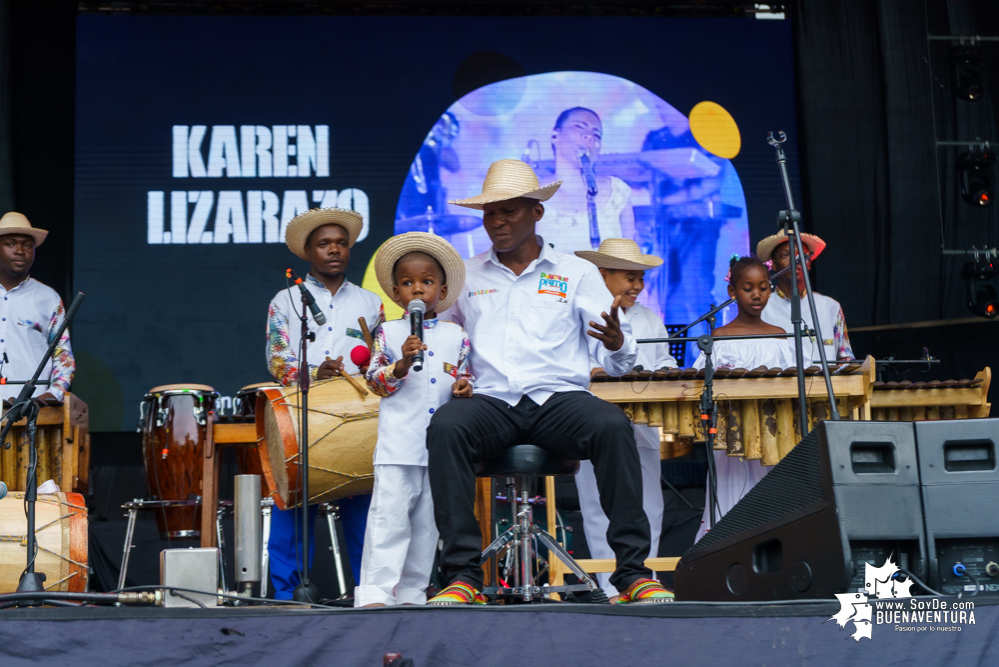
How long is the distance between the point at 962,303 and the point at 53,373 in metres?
6.76

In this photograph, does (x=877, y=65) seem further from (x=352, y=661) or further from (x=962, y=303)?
(x=352, y=661)

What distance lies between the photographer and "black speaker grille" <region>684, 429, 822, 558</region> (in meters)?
2.89

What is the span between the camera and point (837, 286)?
8.12 meters

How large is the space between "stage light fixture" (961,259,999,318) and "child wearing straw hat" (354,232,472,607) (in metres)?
4.99

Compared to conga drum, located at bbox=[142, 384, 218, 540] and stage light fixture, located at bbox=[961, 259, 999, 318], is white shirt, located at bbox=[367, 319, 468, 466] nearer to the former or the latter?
conga drum, located at bbox=[142, 384, 218, 540]

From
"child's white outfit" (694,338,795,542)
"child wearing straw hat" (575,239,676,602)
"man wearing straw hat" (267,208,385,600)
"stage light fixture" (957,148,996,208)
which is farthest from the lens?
"stage light fixture" (957,148,996,208)

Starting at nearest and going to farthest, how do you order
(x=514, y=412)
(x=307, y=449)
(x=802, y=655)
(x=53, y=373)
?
(x=802, y=655)
(x=514, y=412)
(x=307, y=449)
(x=53, y=373)

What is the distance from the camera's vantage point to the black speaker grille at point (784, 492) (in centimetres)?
289

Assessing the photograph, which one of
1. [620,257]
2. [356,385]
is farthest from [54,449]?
[620,257]

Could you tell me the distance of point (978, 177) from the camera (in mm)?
7953

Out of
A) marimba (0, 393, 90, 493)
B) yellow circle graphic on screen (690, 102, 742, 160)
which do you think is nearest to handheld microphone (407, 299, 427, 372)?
marimba (0, 393, 90, 493)

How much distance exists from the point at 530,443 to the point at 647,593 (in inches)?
35.3

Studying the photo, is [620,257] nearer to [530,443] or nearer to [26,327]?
[530,443]

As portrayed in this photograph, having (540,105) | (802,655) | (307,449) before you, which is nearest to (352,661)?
(802,655)
